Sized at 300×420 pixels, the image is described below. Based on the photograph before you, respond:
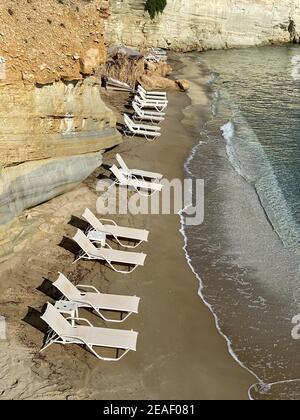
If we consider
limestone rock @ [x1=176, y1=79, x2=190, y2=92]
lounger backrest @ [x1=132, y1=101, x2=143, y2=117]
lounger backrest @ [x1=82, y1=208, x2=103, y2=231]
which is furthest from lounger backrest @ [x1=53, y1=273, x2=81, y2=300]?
limestone rock @ [x1=176, y1=79, x2=190, y2=92]

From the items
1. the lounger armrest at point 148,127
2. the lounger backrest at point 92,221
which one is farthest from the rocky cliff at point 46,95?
the lounger armrest at point 148,127

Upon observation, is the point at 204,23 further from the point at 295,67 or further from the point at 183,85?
the point at 183,85

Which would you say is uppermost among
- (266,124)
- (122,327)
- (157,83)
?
(157,83)

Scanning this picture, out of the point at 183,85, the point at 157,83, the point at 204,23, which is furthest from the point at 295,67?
the point at 157,83

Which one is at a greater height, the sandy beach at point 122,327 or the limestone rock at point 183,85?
the limestone rock at point 183,85

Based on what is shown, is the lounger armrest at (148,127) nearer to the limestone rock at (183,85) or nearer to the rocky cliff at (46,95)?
the rocky cliff at (46,95)

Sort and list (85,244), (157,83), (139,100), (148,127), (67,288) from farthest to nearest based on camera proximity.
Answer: (157,83), (139,100), (148,127), (85,244), (67,288)
